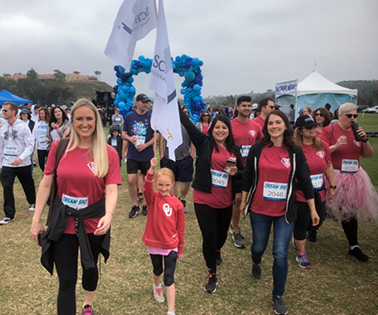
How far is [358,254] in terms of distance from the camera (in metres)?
3.73

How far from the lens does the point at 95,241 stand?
223 centimetres

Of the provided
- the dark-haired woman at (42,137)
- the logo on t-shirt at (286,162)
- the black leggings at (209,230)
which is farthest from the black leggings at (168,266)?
the dark-haired woman at (42,137)

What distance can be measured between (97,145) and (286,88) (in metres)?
20.1

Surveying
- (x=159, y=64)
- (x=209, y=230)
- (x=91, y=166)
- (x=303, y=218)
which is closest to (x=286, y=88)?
(x=303, y=218)

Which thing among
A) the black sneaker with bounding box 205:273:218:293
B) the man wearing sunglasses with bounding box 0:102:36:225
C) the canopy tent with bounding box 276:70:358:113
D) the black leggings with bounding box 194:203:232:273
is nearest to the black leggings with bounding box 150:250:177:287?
the black leggings with bounding box 194:203:232:273

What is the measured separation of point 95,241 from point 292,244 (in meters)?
3.12

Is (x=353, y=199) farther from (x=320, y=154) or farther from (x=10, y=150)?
(x=10, y=150)

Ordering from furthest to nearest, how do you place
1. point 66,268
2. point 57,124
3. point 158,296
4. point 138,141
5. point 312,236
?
point 57,124 < point 138,141 < point 312,236 < point 158,296 < point 66,268

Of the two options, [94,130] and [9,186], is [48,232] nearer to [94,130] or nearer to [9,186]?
[94,130]

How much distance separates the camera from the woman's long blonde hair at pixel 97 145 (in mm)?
2127

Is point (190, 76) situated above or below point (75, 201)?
Result: above

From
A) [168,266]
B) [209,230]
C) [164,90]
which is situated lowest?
[168,266]

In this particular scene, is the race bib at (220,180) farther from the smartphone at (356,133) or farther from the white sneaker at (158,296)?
the smartphone at (356,133)

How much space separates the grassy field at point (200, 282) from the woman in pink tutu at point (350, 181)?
52 cm
